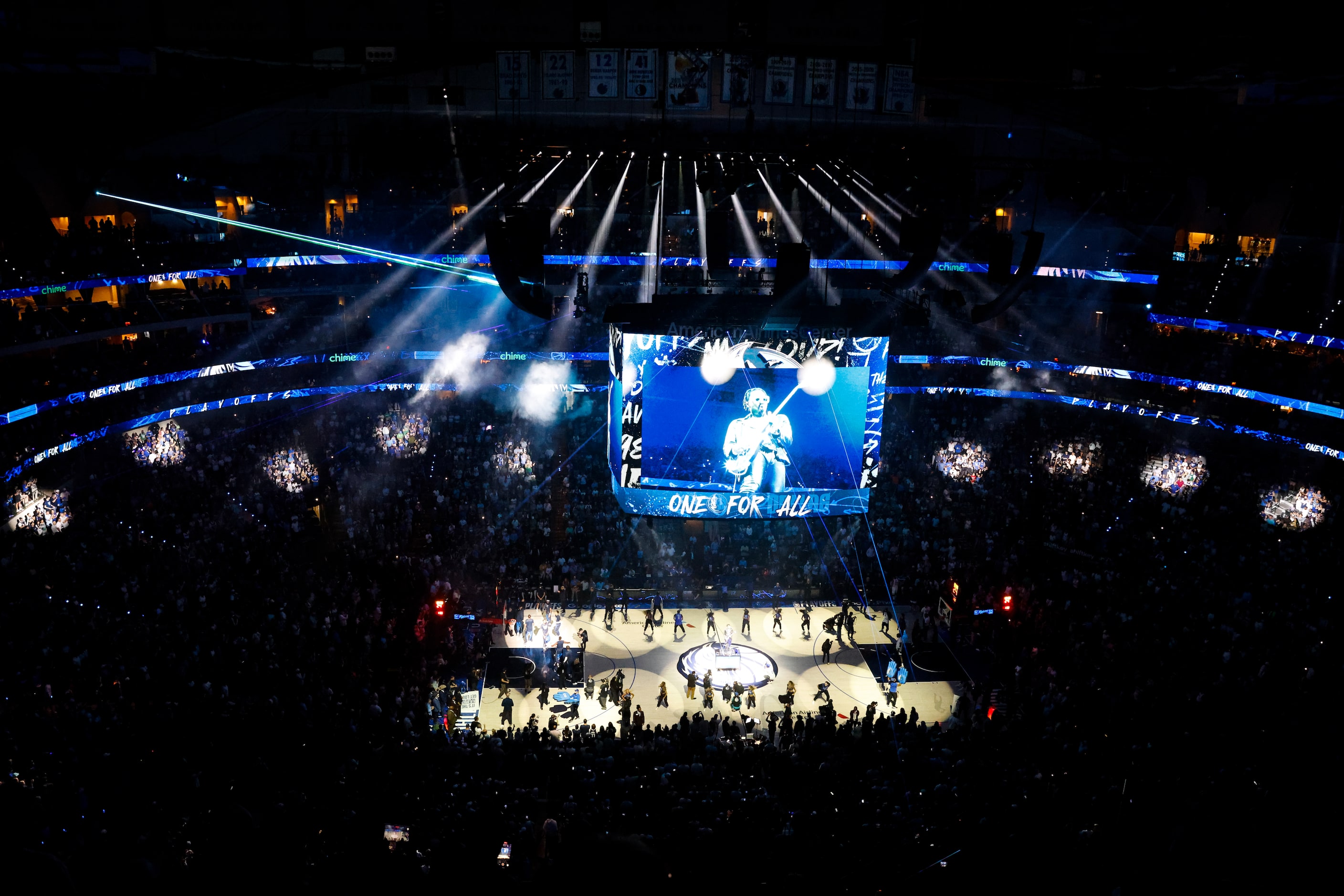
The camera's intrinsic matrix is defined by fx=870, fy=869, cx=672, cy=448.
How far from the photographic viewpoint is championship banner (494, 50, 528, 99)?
23.1 metres

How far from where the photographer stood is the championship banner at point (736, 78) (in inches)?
919

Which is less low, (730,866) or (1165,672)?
(730,866)

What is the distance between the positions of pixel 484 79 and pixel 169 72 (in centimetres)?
906

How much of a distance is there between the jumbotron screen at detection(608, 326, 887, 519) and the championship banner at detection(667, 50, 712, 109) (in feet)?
32.7

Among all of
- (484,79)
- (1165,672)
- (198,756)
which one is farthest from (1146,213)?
(198,756)

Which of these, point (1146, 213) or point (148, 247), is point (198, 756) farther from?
point (1146, 213)

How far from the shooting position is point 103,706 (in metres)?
11.4

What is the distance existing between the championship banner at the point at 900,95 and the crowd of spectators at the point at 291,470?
1829cm

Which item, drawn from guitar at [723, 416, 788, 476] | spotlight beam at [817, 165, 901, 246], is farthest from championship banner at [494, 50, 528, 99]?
guitar at [723, 416, 788, 476]

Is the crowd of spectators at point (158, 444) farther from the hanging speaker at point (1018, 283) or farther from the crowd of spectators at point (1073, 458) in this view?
the crowd of spectators at point (1073, 458)

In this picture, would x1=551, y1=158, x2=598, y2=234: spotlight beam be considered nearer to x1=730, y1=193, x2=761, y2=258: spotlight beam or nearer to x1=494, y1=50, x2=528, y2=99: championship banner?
x1=494, y1=50, x2=528, y2=99: championship banner

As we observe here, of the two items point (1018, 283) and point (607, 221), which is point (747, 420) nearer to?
point (1018, 283)

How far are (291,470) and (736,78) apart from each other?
15621mm

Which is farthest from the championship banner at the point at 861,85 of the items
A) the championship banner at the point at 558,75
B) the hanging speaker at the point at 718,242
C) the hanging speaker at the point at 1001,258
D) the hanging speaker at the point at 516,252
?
the hanging speaker at the point at 516,252
